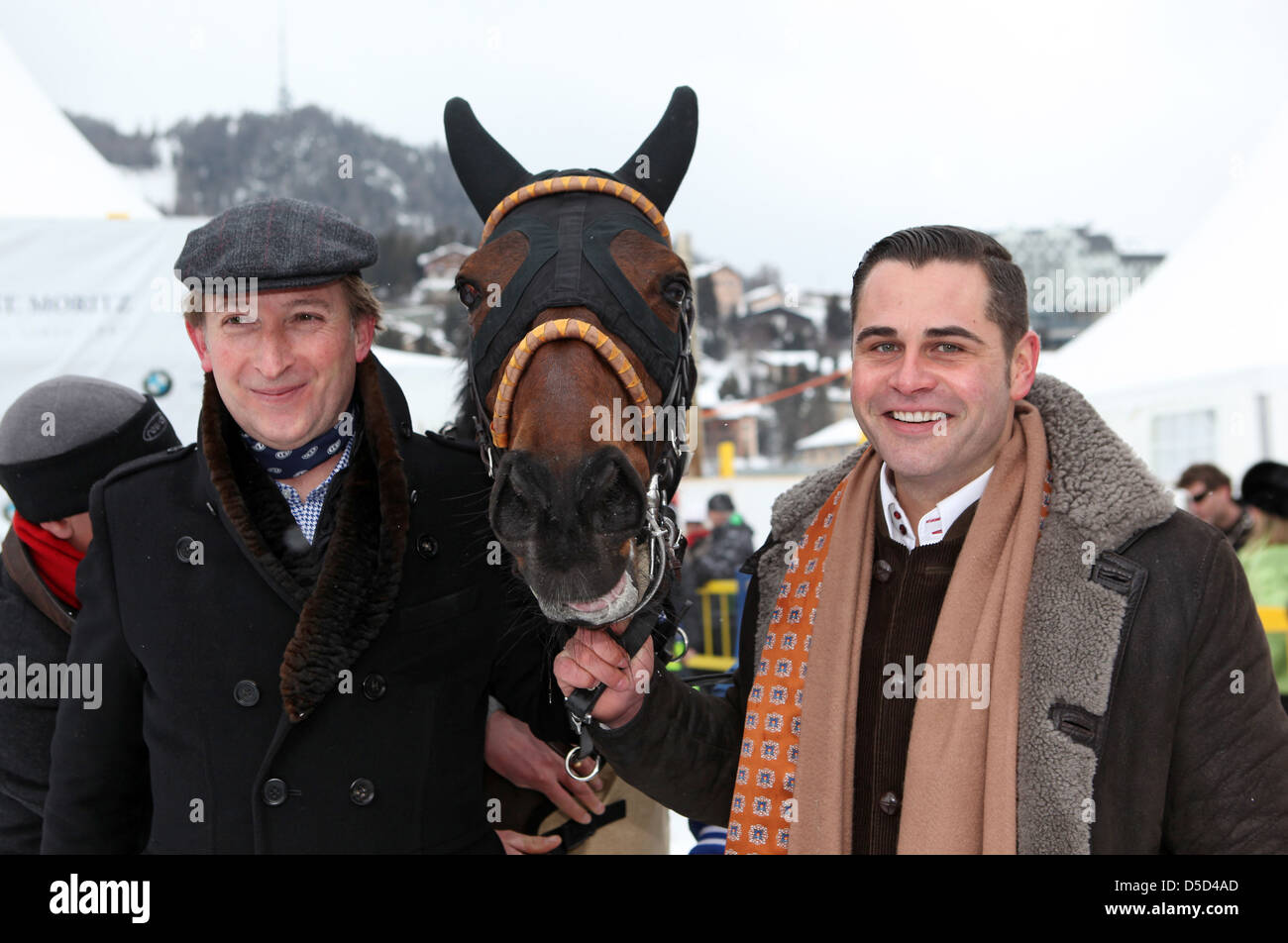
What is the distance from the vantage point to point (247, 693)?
1896 mm

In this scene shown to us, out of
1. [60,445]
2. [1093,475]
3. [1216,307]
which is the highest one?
[1216,307]

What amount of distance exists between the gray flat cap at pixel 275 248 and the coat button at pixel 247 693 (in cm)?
82

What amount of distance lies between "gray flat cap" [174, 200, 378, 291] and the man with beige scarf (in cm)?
93

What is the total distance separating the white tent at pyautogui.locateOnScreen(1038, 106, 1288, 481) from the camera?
26.2 feet

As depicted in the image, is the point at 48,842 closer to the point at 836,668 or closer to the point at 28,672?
the point at 28,672

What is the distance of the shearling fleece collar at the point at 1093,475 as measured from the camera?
1.80 metres

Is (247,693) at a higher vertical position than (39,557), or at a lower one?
lower

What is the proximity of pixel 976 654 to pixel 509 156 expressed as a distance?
1.63 meters

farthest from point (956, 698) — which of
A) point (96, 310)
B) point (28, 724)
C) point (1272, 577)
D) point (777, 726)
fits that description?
point (96, 310)

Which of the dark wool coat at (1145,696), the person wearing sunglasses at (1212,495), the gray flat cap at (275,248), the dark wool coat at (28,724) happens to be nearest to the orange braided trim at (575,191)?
the gray flat cap at (275,248)

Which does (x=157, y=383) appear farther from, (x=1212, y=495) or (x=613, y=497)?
(x=1212, y=495)

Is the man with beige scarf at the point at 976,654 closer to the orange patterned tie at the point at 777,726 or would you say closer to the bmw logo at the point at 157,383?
the orange patterned tie at the point at 777,726

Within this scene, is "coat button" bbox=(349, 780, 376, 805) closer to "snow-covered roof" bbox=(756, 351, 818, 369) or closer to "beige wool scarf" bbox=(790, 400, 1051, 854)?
"beige wool scarf" bbox=(790, 400, 1051, 854)

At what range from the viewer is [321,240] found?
1922 mm
